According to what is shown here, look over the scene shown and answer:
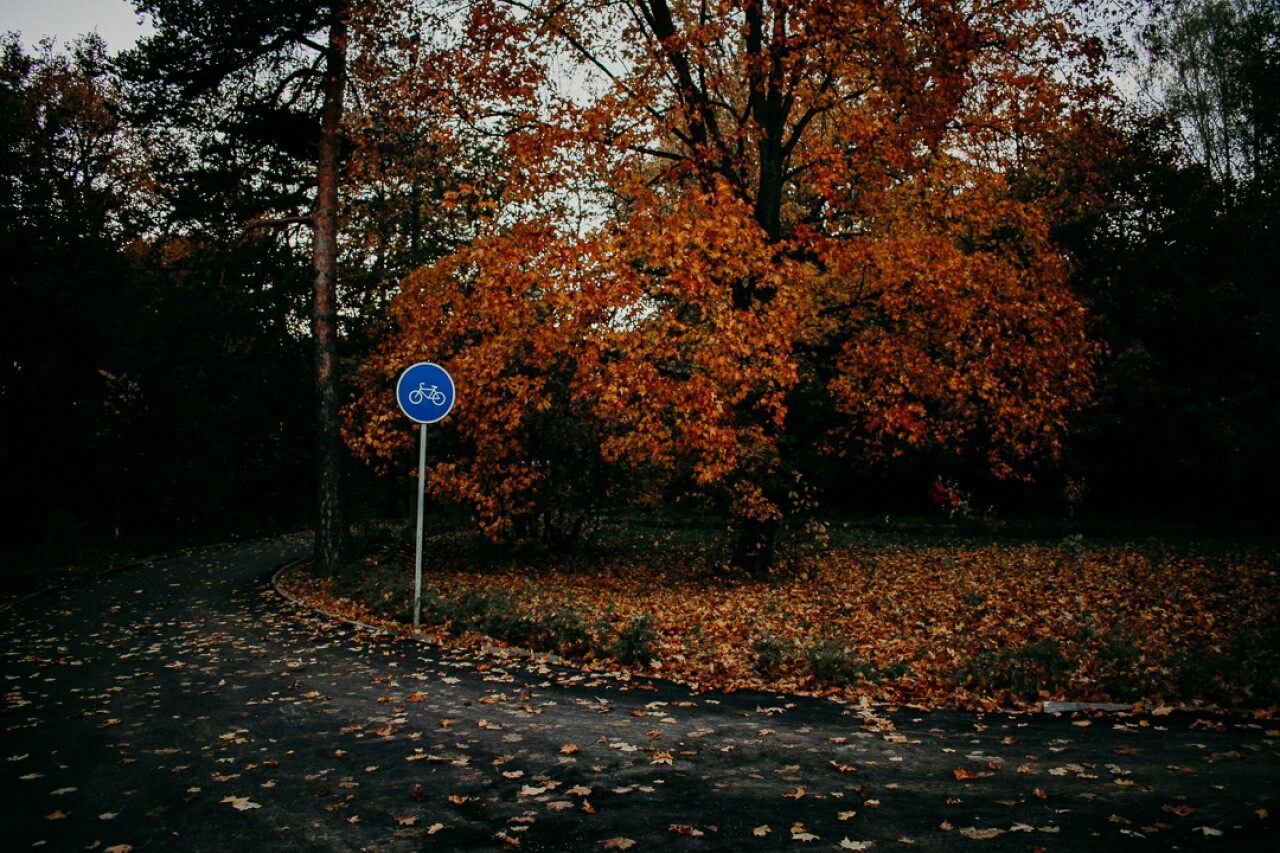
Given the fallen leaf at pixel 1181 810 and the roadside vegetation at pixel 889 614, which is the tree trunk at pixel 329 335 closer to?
the roadside vegetation at pixel 889 614

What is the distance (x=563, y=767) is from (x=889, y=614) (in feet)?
25.2

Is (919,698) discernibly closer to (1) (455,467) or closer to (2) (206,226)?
(1) (455,467)

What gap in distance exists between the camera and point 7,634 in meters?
10.8

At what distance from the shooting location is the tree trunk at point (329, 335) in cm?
1570

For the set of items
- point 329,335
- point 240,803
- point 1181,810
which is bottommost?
point 240,803

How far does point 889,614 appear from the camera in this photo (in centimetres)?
1187

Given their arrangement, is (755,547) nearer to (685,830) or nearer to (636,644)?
(636,644)

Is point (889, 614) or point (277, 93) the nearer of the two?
point (889, 614)

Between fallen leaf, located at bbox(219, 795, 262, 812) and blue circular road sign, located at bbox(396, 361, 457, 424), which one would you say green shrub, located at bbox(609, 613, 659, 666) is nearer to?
blue circular road sign, located at bbox(396, 361, 457, 424)

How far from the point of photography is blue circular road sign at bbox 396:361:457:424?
10398 millimetres

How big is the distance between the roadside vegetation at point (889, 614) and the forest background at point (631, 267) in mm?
1746

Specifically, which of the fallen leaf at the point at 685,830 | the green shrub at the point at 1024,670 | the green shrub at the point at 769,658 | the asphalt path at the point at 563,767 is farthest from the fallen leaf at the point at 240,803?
the green shrub at the point at 1024,670

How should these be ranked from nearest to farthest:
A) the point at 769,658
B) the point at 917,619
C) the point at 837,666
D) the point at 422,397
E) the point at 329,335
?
1. the point at 837,666
2. the point at 769,658
3. the point at 422,397
4. the point at 917,619
5. the point at 329,335

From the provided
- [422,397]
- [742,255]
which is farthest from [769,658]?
[742,255]
